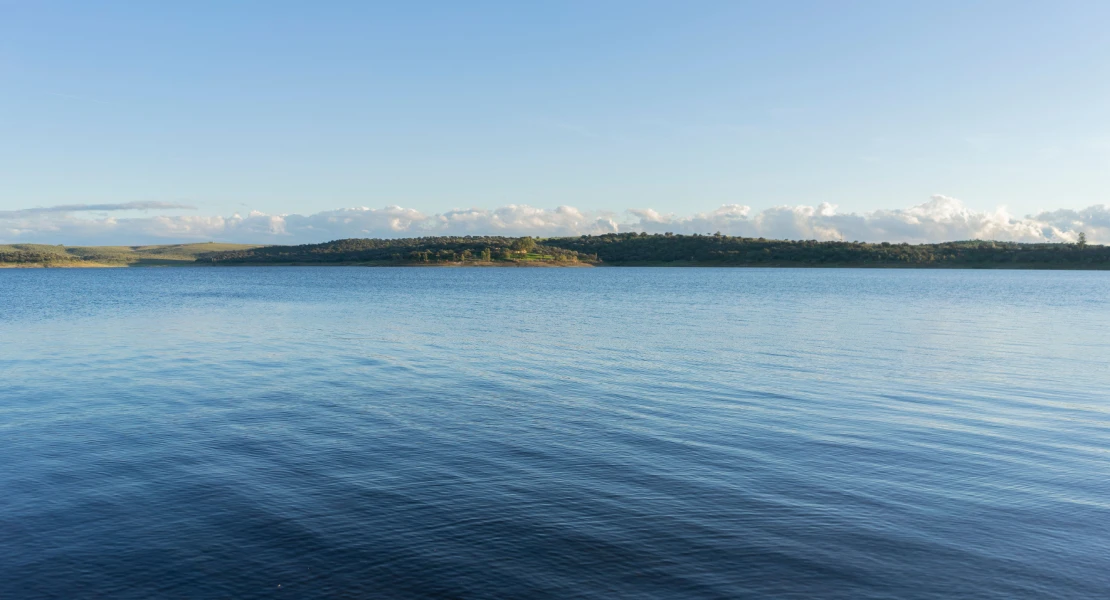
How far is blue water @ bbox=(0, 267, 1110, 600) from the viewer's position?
848cm

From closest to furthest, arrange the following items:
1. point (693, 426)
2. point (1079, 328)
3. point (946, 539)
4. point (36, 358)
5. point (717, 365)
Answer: point (946, 539), point (693, 426), point (717, 365), point (36, 358), point (1079, 328)

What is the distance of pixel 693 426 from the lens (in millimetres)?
15578

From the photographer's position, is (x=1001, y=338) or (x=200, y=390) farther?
(x=1001, y=338)

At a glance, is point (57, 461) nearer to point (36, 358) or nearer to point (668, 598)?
point (668, 598)

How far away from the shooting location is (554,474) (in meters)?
12.1

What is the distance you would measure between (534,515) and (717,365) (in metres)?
15.3

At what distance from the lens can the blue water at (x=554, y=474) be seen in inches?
334

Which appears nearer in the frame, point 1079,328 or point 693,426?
point 693,426

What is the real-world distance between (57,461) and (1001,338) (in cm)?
3497

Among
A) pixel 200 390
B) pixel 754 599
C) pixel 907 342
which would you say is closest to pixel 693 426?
pixel 754 599

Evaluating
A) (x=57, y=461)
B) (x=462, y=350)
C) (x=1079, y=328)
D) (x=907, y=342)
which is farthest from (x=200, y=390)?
(x=1079, y=328)

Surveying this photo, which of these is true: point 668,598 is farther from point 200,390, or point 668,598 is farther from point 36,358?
point 36,358

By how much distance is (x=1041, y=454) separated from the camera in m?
13.4

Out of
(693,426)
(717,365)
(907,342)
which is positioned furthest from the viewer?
(907,342)
